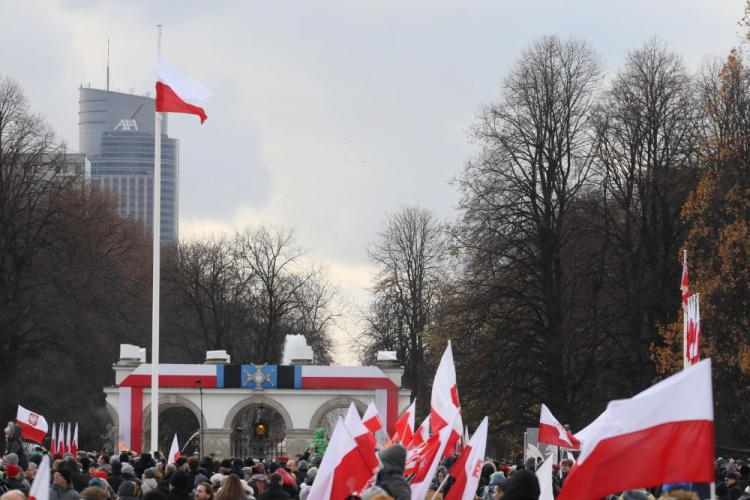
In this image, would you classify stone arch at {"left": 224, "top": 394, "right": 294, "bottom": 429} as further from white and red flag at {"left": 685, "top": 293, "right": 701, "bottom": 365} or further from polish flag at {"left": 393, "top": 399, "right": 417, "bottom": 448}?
polish flag at {"left": 393, "top": 399, "right": 417, "bottom": 448}

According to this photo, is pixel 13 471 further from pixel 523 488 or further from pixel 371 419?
pixel 523 488

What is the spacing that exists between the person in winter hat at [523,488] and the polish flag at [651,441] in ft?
3.45

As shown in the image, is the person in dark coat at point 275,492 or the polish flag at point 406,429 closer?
the person in dark coat at point 275,492

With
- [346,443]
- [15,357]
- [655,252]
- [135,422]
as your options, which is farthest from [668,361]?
[346,443]

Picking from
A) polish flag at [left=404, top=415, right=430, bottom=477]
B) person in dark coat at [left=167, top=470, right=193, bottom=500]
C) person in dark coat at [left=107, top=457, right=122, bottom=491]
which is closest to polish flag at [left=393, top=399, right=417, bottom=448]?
polish flag at [left=404, top=415, right=430, bottom=477]

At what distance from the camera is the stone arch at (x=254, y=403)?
50.6 meters

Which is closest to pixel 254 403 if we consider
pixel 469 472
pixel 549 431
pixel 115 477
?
pixel 549 431

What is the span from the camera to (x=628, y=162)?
157ft

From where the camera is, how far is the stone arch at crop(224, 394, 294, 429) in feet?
166

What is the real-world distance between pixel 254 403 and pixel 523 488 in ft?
132

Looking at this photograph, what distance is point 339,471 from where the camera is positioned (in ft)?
47.2

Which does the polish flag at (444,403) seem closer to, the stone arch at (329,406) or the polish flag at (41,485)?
the polish flag at (41,485)

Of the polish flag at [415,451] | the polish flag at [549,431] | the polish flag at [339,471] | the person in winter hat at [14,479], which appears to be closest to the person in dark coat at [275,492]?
the polish flag at [339,471]

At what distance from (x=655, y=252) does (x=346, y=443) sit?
33715mm
